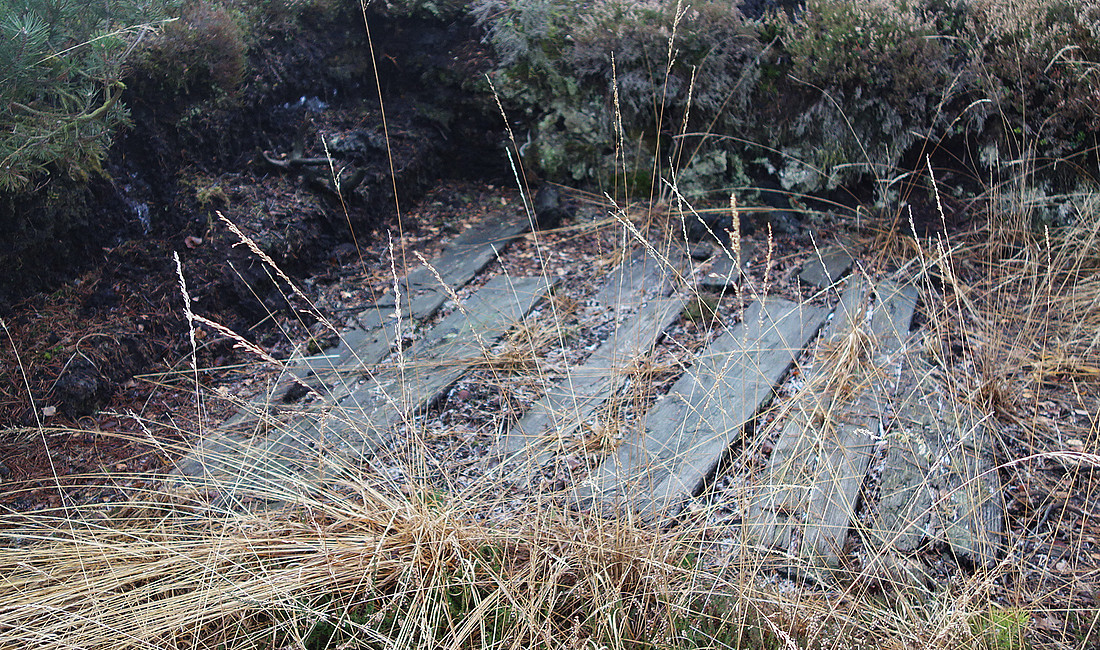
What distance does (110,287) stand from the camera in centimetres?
284

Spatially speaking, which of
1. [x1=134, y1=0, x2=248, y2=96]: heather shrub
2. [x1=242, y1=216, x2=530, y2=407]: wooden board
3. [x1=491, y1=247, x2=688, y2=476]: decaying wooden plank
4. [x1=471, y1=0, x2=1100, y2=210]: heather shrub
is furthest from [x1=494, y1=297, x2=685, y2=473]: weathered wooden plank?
[x1=134, y1=0, x2=248, y2=96]: heather shrub

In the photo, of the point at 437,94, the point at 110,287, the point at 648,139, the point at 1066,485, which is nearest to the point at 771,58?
the point at 648,139

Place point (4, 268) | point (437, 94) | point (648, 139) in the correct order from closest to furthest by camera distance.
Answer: point (4, 268), point (648, 139), point (437, 94)

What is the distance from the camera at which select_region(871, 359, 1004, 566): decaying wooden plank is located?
6.27 feet

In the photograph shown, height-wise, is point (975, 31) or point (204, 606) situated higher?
point (975, 31)

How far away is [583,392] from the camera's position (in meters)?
2.55

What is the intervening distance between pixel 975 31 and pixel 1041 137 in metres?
0.57

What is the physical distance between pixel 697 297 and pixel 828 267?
1290mm

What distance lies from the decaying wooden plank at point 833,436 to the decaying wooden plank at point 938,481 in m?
0.08

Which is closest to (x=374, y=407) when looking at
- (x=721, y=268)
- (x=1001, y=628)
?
(x=721, y=268)

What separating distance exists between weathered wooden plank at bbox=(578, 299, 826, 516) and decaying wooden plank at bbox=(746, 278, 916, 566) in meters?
0.13

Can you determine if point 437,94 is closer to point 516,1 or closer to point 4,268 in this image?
point 516,1

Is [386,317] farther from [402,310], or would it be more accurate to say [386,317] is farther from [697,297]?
[697,297]

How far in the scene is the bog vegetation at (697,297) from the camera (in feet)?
5.30
